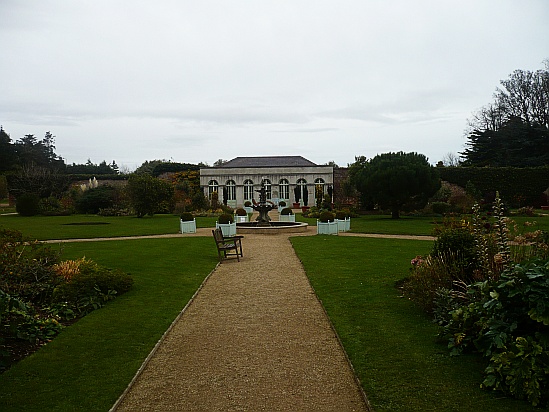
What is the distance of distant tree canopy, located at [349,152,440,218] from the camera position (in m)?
27.2

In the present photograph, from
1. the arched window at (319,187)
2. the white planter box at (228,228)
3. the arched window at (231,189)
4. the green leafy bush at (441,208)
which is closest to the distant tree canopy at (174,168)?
Answer: the arched window at (231,189)

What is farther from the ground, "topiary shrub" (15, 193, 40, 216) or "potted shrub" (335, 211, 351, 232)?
"topiary shrub" (15, 193, 40, 216)

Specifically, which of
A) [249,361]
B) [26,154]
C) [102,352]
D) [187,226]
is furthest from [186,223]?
[26,154]

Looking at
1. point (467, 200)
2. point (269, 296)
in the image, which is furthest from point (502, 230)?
point (467, 200)

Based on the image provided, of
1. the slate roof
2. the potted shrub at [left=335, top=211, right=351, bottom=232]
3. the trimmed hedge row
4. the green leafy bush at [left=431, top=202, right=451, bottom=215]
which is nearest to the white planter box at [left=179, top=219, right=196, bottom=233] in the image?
the potted shrub at [left=335, top=211, right=351, bottom=232]

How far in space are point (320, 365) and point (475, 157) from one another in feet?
152

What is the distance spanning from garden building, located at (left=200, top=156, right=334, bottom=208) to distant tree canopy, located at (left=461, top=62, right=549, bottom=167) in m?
14.0

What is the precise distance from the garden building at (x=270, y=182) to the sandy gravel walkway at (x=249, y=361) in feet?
127

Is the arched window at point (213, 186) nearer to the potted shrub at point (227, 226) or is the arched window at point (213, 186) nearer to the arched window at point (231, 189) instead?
the arched window at point (231, 189)

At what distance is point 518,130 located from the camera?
4331 cm

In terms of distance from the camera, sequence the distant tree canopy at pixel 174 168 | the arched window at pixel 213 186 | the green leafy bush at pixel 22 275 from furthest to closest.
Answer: the distant tree canopy at pixel 174 168, the arched window at pixel 213 186, the green leafy bush at pixel 22 275

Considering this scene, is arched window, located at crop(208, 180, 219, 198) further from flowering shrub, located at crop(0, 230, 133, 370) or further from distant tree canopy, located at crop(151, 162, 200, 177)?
flowering shrub, located at crop(0, 230, 133, 370)

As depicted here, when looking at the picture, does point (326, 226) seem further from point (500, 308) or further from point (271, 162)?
point (271, 162)

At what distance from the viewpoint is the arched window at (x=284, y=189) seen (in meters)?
47.3
